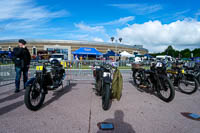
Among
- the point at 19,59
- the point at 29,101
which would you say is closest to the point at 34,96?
the point at 29,101

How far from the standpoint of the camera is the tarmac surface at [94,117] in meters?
2.39

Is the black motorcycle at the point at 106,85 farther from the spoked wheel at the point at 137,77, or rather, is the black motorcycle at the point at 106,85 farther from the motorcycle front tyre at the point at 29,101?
the spoked wheel at the point at 137,77

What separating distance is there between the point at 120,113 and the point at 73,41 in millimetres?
54280

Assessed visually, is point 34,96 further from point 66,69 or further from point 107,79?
point 66,69

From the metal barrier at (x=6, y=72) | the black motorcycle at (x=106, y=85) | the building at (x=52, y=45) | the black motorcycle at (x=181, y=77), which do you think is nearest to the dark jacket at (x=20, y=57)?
the metal barrier at (x=6, y=72)

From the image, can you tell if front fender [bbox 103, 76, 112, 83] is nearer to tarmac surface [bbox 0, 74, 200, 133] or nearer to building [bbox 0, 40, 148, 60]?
tarmac surface [bbox 0, 74, 200, 133]

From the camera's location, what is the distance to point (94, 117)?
2875mm

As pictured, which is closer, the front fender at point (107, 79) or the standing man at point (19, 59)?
the front fender at point (107, 79)

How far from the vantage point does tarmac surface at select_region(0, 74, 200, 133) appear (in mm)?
2387

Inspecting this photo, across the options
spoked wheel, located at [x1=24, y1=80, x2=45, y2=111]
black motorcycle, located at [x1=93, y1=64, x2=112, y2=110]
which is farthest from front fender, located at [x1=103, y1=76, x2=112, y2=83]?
spoked wheel, located at [x1=24, y1=80, x2=45, y2=111]

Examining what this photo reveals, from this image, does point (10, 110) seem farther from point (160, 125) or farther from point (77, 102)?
point (160, 125)

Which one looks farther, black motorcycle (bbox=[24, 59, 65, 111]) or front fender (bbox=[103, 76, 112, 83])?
front fender (bbox=[103, 76, 112, 83])

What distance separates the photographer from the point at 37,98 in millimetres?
3373

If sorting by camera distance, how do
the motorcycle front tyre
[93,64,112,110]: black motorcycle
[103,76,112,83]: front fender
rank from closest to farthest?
the motorcycle front tyre → [93,64,112,110]: black motorcycle → [103,76,112,83]: front fender
